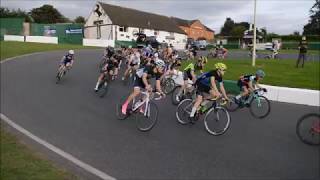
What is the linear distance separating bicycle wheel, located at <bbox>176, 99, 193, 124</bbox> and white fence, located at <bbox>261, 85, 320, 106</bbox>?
15.9 feet

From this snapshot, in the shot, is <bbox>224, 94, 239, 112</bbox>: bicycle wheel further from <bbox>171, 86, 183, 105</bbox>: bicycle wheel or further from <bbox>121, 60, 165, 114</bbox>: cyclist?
<bbox>121, 60, 165, 114</bbox>: cyclist

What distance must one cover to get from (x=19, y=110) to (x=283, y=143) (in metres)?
8.81

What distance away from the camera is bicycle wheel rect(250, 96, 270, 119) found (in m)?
13.5

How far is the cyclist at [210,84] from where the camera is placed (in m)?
11.4

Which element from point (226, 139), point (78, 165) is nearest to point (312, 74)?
point (226, 139)

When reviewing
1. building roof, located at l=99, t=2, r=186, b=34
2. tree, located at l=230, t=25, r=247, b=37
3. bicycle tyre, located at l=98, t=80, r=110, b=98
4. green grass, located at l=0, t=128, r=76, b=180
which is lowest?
green grass, located at l=0, t=128, r=76, b=180

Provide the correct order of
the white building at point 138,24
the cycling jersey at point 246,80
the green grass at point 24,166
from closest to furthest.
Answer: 1. the green grass at point 24,166
2. the white building at point 138,24
3. the cycling jersey at point 246,80

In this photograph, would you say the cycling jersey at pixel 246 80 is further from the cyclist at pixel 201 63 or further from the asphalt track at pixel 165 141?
the cyclist at pixel 201 63

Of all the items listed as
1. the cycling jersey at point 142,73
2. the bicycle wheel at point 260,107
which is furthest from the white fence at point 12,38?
the bicycle wheel at point 260,107

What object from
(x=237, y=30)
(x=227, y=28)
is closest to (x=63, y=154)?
(x=237, y=30)

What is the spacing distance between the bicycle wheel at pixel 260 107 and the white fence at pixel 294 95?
2.70 metres

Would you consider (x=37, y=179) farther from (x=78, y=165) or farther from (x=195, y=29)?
(x=195, y=29)

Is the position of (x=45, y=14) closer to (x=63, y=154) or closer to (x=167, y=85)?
(x=167, y=85)

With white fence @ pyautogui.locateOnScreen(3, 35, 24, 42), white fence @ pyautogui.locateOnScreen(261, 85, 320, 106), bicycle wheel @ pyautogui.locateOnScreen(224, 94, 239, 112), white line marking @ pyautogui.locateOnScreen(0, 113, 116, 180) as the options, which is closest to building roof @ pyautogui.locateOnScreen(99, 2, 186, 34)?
bicycle wheel @ pyautogui.locateOnScreen(224, 94, 239, 112)
